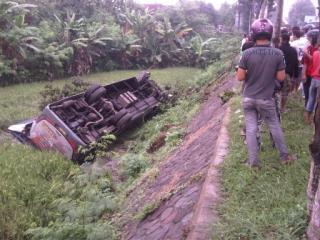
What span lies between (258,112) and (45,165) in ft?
15.8

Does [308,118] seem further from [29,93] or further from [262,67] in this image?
[29,93]

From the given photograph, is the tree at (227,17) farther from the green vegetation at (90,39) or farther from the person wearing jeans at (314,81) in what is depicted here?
the person wearing jeans at (314,81)

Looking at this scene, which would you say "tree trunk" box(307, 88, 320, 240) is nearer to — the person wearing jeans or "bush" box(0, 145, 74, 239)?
"bush" box(0, 145, 74, 239)

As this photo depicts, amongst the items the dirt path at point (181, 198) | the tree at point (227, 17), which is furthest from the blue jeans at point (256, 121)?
the tree at point (227, 17)

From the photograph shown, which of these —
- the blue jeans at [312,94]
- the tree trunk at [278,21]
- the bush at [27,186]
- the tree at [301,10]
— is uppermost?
the tree trunk at [278,21]

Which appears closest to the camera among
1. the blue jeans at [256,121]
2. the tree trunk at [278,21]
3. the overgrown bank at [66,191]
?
the blue jeans at [256,121]

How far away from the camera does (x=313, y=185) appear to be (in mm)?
4027

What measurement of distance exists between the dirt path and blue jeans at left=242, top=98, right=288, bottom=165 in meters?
0.54

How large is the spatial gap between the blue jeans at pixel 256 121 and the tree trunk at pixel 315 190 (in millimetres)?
1642

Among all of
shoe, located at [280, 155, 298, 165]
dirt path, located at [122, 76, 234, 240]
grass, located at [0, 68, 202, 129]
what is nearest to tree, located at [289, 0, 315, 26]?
grass, located at [0, 68, 202, 129]

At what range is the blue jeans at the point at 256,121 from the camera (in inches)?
222

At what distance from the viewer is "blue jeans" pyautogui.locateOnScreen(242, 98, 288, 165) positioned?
18.5ft

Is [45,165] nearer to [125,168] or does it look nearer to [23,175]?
[23,175]

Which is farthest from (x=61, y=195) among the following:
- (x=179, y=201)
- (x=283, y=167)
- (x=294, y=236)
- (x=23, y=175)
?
(x=294, y=236)
